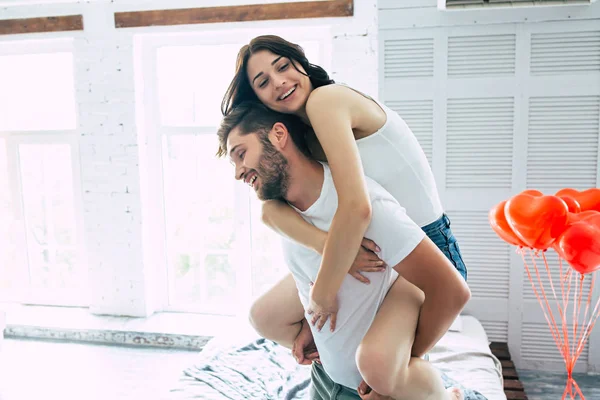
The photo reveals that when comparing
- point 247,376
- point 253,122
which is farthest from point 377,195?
point 247,376

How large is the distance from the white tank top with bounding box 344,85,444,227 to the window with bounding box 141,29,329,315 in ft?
9.14

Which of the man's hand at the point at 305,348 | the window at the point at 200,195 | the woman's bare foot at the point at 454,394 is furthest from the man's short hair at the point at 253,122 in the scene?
the window at the point at 200,195

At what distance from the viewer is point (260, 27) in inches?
152

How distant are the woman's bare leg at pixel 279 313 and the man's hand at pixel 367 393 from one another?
307 millimetres

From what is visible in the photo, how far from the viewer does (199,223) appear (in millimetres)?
4379

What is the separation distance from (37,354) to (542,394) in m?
3.50

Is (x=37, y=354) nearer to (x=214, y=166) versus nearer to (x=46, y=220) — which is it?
(x=46, y=220)

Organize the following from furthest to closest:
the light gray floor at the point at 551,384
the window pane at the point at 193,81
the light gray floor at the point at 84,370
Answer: the window pane at the point at 193,81 → the light gray floor at the point at 84,370 → the light gray floor at the point at 551,384

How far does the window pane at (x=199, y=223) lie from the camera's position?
4.29m

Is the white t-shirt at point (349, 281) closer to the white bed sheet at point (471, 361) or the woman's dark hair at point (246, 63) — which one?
the woman's dark hair at point (246, 63)

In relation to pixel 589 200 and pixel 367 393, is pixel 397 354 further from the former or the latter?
pixel 589 200

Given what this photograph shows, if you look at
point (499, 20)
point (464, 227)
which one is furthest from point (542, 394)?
point (499, 20)

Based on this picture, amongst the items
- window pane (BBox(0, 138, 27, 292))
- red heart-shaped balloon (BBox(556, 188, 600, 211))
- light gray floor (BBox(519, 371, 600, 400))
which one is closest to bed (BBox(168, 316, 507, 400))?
light gray floor (BBox(519, 371, 600, 400))

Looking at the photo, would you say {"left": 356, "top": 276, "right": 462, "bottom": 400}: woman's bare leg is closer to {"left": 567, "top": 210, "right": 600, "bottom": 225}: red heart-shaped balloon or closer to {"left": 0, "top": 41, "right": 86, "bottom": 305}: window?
{"left": 567, "top": 210, "right": 600, "bottom": 225}: red heart-shaped balloon
